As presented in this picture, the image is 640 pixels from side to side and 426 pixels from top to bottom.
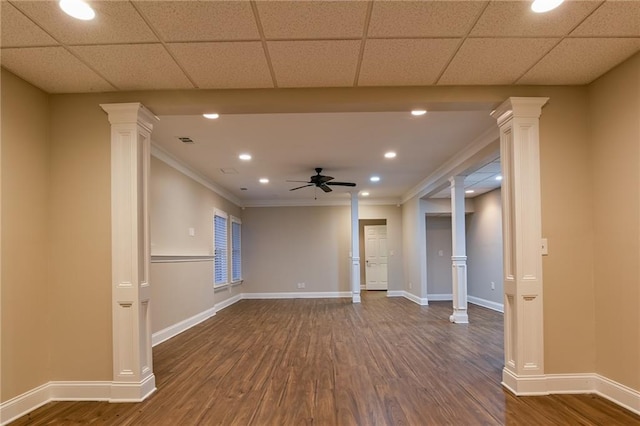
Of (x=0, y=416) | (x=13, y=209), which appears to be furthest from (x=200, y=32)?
(x=0, y=416)

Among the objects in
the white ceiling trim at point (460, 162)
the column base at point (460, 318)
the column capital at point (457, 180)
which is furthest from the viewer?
the column base at point (460, 318)

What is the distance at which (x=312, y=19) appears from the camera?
2.22 m

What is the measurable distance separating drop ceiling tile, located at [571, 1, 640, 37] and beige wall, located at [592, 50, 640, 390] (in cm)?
46

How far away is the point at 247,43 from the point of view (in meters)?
2.48

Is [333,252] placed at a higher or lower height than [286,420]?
higher

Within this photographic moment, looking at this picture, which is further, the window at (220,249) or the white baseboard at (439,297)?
the white baseboard at (439,297)

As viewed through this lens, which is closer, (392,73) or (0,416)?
(0,416)

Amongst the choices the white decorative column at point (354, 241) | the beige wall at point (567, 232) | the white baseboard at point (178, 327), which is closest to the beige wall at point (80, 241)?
the white baseboard at point (178, 327)

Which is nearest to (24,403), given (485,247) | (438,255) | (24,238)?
(24,238)

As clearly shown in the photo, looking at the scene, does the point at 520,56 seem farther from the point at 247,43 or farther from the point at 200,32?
the point at 200,32

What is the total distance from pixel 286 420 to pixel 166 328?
127 inches

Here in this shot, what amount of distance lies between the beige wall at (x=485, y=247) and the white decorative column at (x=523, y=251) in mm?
4935

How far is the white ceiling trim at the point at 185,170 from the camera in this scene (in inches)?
201

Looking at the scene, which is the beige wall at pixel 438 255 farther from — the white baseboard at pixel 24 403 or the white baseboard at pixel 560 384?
the white baseboard at pixel 24 403
